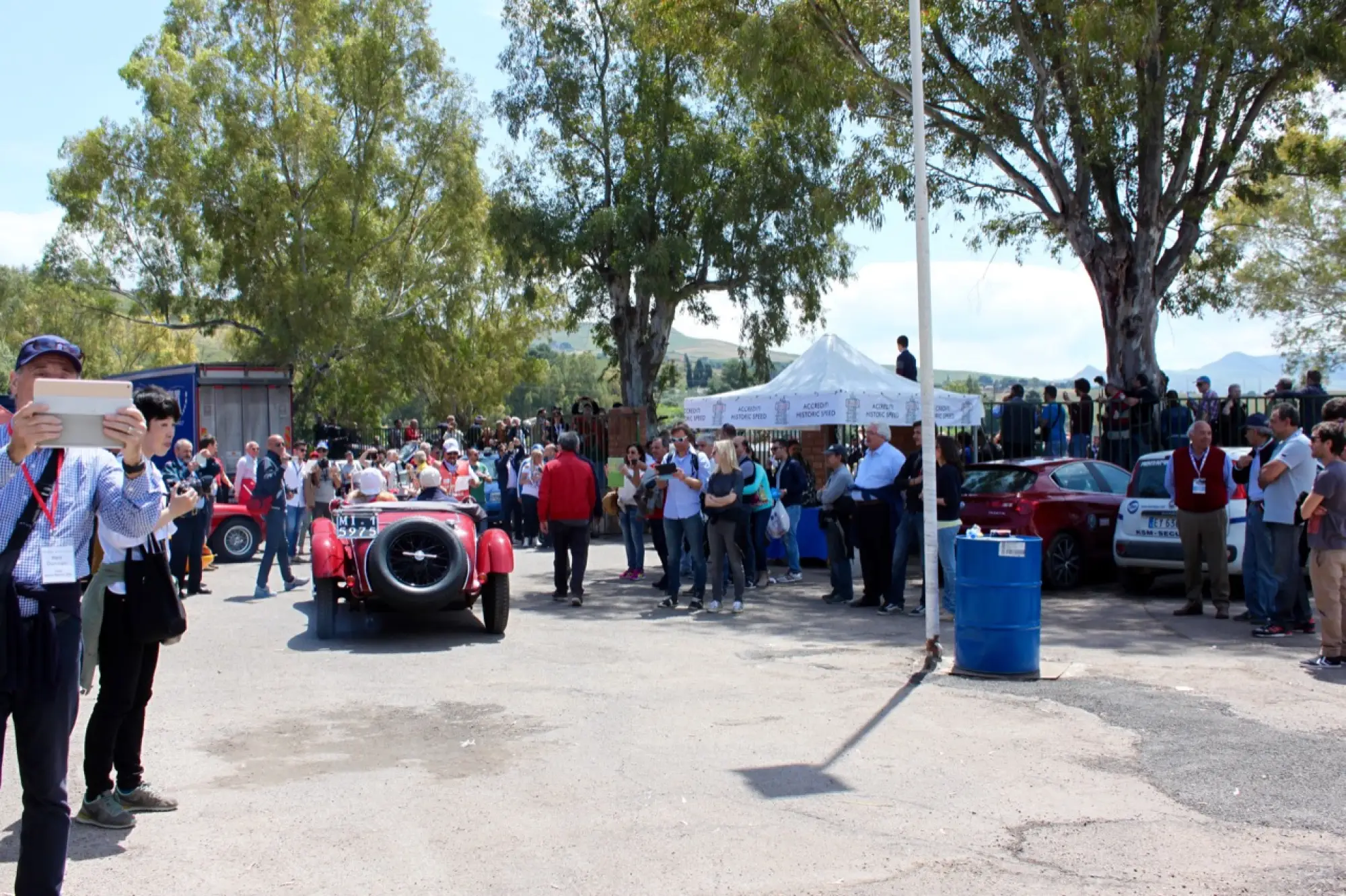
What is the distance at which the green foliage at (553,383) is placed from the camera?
→ 6091 cm

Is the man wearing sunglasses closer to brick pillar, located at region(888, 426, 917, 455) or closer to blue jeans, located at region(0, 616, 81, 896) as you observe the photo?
brick pillar, located at region(888, 426, 917, 455)

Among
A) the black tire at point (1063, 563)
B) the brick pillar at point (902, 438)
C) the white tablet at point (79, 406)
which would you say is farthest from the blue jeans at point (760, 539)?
the white tablet at point (79, 406)

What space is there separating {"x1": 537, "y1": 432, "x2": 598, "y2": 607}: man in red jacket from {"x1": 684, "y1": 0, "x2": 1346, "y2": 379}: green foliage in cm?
718

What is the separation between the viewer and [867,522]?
1281 centimetres

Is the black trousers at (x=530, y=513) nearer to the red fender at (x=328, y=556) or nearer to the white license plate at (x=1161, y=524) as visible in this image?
the red fender at (x=328, y=556)

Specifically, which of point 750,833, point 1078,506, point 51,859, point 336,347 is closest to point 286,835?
point 51,859

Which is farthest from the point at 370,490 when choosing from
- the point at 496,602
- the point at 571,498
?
the point at 496,602

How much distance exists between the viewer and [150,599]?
218 inches

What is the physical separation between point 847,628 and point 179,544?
7657mm

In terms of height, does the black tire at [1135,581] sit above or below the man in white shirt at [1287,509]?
below

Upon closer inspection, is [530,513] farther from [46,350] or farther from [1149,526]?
[46,350]

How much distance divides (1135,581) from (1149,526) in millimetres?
1141

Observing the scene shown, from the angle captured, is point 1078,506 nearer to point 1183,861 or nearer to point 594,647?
point 594,647

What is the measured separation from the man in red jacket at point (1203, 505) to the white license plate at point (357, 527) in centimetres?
762
